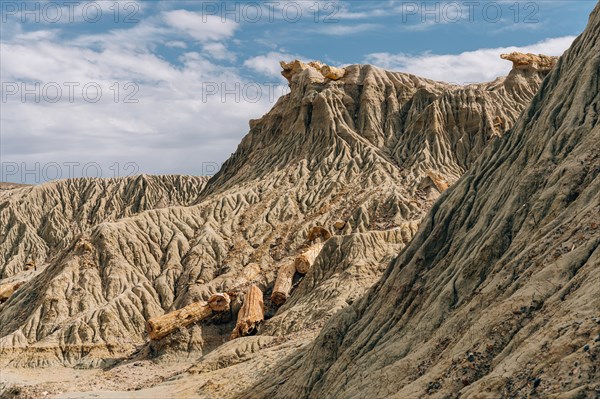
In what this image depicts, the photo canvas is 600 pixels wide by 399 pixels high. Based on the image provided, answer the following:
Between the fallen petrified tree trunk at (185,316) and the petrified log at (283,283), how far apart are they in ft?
9.31

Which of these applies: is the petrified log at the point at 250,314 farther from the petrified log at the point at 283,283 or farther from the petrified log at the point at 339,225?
the petrified log at the point at 339,225

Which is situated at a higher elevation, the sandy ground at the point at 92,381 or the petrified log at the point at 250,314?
the petrified log at the point at 250,314

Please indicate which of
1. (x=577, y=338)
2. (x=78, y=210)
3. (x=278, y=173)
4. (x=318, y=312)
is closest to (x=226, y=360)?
(x=318, y=312)

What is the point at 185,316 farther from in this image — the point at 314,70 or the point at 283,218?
the point at 314,70

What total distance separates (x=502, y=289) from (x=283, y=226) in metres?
36.3

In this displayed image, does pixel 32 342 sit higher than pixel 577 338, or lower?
lower

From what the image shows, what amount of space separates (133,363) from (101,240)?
13.0 metres

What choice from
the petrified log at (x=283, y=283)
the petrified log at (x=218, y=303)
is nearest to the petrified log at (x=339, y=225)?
the petrified log at (x=283, y=283)

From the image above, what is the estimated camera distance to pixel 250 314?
4100cm

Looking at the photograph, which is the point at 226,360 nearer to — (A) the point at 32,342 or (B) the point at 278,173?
(A) the point at 32,342

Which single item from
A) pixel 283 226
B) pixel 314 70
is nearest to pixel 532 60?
pixel 314 70

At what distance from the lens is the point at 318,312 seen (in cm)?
3756

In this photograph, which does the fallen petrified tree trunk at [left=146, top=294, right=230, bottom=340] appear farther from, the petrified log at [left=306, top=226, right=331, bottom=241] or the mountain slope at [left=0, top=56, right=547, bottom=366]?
the petrified log at [left=306, top=226, right=331, bottom=241]

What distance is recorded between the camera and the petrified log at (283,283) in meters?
43.7
